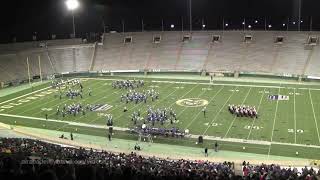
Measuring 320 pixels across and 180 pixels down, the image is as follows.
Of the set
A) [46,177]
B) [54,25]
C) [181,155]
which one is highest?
[54,25]

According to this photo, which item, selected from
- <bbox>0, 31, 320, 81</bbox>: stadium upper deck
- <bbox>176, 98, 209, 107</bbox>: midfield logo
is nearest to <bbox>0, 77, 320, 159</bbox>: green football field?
<bbox>176, 98, 209, 107</bbox>: midfield logo

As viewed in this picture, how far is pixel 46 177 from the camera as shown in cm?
651

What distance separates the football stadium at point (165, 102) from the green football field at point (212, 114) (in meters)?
0.10

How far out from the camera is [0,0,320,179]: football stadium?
14.7m

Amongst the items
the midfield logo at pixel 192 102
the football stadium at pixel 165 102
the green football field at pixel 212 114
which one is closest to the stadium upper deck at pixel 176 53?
the football stadium at pixel 165 102

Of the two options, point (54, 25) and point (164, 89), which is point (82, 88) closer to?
point (164, 89)

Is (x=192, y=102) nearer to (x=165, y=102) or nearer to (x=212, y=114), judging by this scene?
(x=165, y=102)

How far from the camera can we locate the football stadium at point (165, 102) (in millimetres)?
14680

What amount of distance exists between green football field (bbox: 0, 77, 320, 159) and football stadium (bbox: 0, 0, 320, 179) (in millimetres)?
98

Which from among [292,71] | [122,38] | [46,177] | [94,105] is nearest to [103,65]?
[122,38]

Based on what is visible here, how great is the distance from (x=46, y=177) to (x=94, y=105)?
84.6 ft

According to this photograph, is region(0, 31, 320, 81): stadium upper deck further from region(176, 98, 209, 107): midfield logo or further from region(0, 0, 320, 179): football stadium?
region(176, 98, 209, 107): midfield logo

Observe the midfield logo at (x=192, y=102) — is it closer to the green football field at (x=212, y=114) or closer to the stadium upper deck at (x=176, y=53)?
the green football field at (x=212, y=114)

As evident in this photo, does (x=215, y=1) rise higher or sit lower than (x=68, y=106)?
higher
